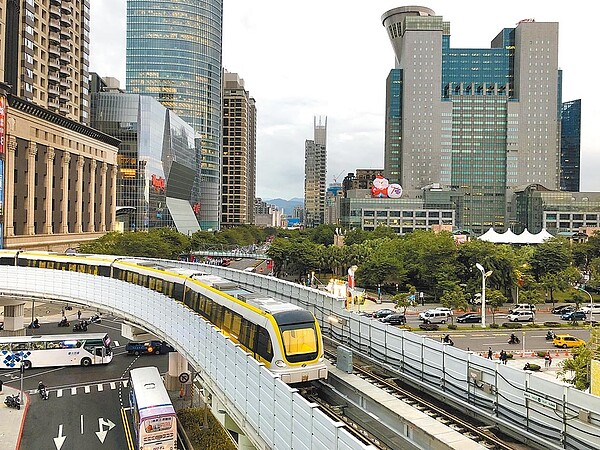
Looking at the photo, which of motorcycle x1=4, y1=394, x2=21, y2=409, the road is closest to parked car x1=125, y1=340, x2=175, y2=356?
the road

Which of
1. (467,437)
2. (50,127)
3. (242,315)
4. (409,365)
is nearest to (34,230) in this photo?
(50,127)

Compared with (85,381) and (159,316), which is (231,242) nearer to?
(85,381)

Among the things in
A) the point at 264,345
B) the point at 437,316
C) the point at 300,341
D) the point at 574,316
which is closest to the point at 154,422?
the point at 264,345

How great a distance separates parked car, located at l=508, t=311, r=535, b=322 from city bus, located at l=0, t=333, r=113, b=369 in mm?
44932

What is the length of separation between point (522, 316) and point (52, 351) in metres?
50.7

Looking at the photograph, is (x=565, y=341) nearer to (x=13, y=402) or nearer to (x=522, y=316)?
(x=522, y=316)

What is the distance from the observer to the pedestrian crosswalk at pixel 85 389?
39.3 meters

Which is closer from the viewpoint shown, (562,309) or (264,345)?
(264,345)

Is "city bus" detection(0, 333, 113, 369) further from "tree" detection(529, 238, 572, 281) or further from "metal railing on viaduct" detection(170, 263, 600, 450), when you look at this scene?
"tree" detection(529, 238, 572, 281)

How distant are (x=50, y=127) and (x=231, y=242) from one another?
3097 inches

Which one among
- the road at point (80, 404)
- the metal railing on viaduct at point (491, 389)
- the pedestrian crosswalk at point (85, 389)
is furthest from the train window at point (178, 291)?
the pedestrian crosswalk at point (85, 389)

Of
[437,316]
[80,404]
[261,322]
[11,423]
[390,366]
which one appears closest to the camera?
[261,322]

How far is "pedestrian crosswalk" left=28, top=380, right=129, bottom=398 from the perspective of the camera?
39.3 metres

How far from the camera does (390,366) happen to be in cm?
2269
